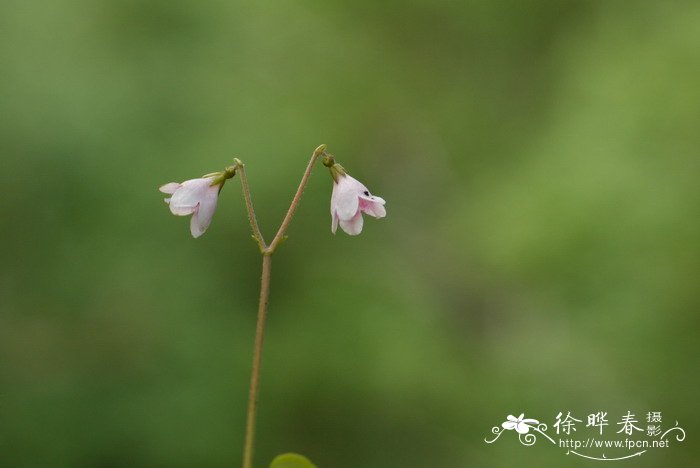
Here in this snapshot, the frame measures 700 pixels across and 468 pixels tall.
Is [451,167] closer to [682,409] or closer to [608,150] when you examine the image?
[608,150]

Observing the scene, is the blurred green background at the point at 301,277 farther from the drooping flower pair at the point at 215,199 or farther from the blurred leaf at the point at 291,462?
the blurred leaf at the point at 291,462

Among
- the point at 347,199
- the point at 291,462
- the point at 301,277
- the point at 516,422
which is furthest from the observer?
the point at 301,277

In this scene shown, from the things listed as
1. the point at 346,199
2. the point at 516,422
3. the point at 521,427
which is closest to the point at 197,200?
the point at 346,199

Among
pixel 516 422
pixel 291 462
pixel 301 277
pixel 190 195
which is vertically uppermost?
pixel 301 277

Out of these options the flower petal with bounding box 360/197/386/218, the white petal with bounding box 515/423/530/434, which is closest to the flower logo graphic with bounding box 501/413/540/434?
the white petal with bounding box 515/423/530/434

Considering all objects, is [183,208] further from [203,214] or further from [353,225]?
[353,225]

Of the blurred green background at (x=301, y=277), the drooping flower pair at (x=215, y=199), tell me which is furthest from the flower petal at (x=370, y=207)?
the blurred green background at (x=301, y=277)

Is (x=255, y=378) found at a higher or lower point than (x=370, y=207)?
lower
